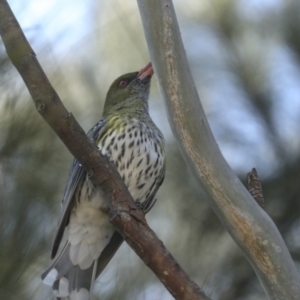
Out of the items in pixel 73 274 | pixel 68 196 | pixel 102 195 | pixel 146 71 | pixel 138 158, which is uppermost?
pixel 146 71

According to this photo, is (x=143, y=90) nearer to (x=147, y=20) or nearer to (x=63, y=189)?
(x=63, y=189)

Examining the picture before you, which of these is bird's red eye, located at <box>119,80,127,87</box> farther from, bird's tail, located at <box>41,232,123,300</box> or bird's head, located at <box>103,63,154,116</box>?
bird's tail, located at <box>41,232,123,300</box>

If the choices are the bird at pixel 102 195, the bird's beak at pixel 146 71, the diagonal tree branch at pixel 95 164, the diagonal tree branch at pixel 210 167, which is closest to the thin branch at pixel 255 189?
the diagonal tree branch at pixel 210 167

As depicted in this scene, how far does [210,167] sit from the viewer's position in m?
1.43

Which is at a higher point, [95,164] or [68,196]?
[68,196]

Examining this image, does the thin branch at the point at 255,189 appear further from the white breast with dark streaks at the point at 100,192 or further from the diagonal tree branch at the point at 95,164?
the white breast with dark streaks at the point at 100,192

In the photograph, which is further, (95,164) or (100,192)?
(100,192)

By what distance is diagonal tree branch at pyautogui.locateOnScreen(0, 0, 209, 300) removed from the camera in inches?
54.3

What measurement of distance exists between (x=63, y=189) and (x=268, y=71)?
2.59 feet

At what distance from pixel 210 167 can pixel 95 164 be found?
29 cm

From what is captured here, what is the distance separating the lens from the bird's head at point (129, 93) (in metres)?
2.38

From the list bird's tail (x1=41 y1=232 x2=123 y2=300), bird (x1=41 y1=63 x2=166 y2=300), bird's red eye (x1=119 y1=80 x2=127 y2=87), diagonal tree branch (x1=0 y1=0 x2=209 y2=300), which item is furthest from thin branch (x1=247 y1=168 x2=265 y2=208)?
bird's red eye (x1=119 y1=80 x2=127 y2=87)

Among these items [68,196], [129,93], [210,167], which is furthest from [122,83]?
[210,167]

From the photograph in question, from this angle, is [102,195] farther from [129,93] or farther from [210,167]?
[210,167]
